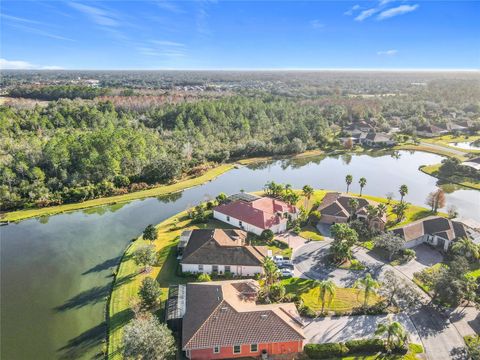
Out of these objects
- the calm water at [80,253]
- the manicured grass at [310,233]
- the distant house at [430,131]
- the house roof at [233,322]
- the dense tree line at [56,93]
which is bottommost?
the calm water at [80,253]

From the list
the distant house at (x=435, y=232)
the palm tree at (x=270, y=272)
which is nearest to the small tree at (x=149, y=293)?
the palm tree at (x=270, y=272)

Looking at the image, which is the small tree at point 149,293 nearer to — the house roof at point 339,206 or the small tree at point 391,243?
the small tree at point 391,243

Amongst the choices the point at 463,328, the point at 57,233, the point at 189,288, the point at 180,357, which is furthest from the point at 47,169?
the point at 463,328

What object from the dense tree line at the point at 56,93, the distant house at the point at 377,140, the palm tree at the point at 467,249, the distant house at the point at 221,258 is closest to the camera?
the distant house at the point at 221,258

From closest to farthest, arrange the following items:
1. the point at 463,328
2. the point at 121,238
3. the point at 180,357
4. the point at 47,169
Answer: the point at 180,357 → the point at 463,328 → the point at 121,238 → the point at 47,169

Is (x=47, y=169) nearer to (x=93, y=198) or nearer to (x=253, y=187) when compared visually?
(x=93, y=198)

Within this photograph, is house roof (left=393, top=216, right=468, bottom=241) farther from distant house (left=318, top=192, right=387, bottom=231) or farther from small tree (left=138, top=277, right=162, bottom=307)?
small tree (left=138, top=277, right=162, bottom=307)
